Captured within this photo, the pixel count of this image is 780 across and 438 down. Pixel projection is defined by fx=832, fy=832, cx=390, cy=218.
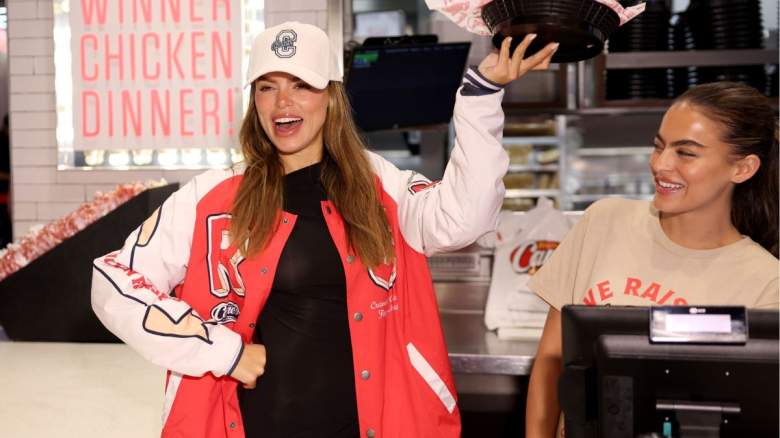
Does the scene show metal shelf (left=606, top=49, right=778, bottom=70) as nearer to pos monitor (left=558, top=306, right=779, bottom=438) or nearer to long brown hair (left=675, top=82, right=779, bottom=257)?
long brown hair (left=675, top=82, right=779, bottom=257)

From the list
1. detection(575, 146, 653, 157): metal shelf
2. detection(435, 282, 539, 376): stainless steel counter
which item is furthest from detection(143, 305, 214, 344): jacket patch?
detection(575, 146, 653, 157): metal shelf

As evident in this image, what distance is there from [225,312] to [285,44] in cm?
57

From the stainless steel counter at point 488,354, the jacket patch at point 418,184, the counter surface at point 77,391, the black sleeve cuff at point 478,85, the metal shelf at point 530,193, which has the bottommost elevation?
the counter surface at point 77,391

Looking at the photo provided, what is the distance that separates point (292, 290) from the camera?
5.52 feet

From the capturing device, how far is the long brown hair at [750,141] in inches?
67.2

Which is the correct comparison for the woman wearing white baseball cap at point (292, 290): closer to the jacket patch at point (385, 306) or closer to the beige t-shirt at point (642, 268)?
the jacket patch at point (385, 306)

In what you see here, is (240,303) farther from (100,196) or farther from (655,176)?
(100,196)

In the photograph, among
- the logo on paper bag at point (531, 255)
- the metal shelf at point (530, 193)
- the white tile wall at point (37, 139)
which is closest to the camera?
the logo on paper bag at point (531, 255)

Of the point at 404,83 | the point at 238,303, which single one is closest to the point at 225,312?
the point at 238,303

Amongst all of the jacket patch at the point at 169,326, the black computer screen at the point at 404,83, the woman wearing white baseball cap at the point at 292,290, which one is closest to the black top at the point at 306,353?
the woman wearing white baseball cap at the point at 292,290

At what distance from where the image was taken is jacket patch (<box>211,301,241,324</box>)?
1725 millimetres

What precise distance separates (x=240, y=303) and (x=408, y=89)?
7.43ft

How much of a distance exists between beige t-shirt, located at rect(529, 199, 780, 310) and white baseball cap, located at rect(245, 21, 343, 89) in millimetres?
673

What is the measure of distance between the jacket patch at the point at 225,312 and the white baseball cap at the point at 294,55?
466mm
